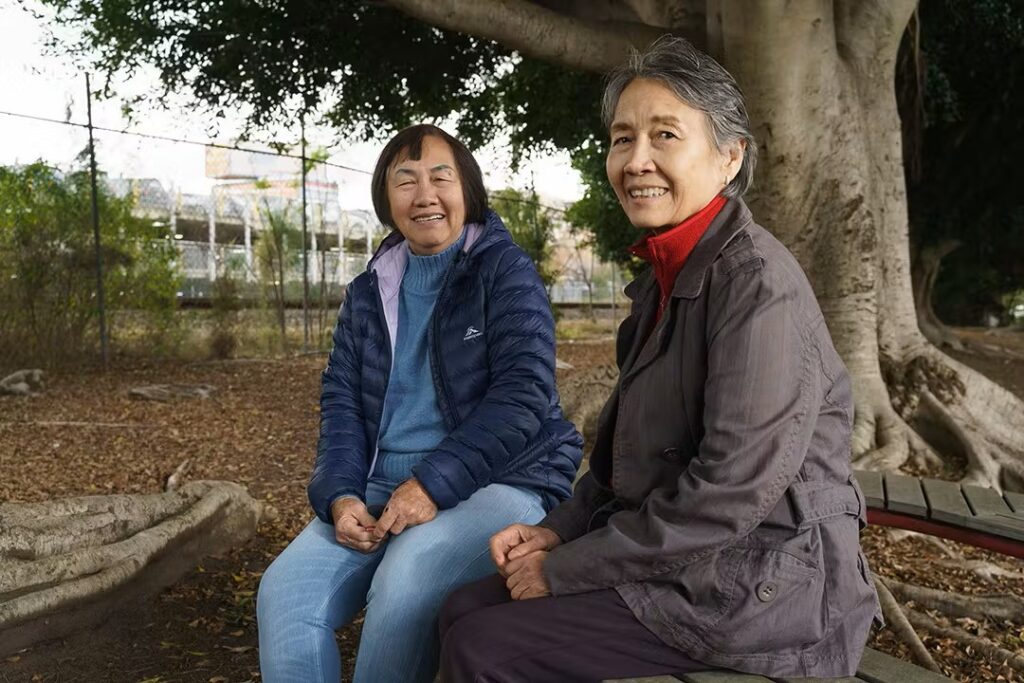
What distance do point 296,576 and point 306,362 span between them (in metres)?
9.04

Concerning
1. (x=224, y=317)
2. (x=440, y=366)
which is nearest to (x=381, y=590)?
(x=440, y=366)

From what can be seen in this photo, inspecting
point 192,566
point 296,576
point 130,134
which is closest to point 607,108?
point 296,576

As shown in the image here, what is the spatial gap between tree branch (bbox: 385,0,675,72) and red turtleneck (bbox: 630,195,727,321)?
13.4 feet

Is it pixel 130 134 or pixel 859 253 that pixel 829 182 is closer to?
pixel 859 253

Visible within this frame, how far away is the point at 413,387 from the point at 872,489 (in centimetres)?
181

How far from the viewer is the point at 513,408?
8.14 ft

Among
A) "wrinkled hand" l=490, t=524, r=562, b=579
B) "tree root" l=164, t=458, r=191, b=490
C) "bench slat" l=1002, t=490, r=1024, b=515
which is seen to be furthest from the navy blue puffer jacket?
"tree root" l=164, t=458, r=191, b=490

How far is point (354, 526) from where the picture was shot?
7.93 ft

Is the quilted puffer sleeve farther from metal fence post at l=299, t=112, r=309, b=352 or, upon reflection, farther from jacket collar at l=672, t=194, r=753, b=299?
metal fence post at l=299, t=112, r=309, b=352

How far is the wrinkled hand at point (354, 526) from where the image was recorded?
241 cm

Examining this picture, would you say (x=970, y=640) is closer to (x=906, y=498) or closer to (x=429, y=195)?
(x=906, y=498)

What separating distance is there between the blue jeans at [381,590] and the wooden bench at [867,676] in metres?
0.62

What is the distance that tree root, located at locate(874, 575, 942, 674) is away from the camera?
11.8 ft

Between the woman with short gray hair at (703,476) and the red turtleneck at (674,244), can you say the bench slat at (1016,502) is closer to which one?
the woman with short gray hair at (703,476)
